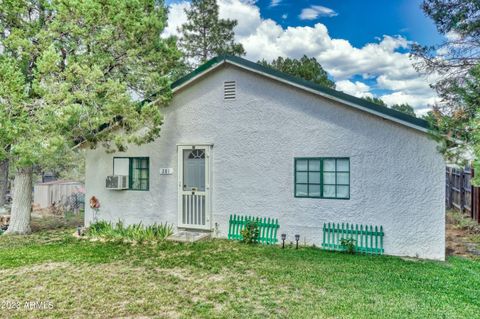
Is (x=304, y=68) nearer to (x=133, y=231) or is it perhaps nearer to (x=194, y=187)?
(x=194, y=187)

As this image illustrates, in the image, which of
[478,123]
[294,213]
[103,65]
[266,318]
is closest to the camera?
[266,318]

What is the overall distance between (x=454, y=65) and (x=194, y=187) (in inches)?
272

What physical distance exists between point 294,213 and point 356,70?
1319 centimetres

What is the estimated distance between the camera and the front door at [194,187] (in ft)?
30.7

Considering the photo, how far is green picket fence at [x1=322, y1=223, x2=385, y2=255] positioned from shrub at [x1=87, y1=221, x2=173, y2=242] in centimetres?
426

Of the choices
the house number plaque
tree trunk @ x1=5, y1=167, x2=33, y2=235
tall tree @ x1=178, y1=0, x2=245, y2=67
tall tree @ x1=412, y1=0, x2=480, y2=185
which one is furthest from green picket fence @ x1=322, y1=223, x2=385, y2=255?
tall tree @ x1=178, y1=0, x2=245, y2=67

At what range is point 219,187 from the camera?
9.26 meters

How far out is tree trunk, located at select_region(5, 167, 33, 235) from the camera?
34.4 ft

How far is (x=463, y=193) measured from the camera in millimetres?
Result: 12938

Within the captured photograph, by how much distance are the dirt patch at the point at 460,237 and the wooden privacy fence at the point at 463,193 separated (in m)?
0.43

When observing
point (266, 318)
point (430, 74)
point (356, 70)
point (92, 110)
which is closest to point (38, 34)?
point (92, 110)

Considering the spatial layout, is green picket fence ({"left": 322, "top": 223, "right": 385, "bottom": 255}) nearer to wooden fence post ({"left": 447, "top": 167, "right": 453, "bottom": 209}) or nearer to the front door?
the front door

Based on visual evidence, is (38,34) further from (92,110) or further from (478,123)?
(478,123)

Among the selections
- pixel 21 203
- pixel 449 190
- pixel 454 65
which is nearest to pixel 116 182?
pixel 21 203
